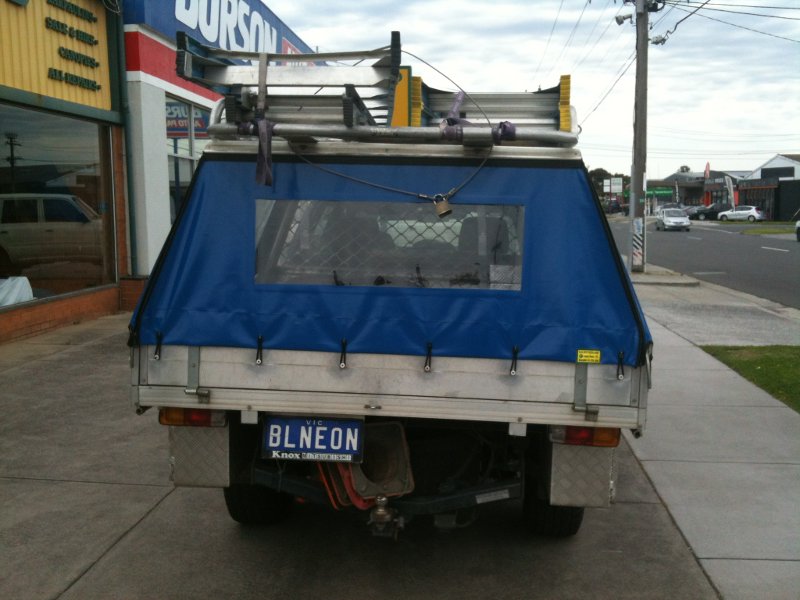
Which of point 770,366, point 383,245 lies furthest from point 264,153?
point 770,366

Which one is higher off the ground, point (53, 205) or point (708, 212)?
point (53, 205)

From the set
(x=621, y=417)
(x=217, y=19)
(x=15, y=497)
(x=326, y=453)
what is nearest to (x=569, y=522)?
(x=621, y=417)

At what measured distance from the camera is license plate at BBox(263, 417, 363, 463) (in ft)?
12.9

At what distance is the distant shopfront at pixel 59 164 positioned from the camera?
10.3 metres

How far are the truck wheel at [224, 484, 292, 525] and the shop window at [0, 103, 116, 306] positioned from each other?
663 cm

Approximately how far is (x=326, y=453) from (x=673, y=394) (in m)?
5.41

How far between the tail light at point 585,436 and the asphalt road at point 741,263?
13267 millimetres

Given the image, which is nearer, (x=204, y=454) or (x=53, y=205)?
(x=204, y=454)

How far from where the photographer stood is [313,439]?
395 cm

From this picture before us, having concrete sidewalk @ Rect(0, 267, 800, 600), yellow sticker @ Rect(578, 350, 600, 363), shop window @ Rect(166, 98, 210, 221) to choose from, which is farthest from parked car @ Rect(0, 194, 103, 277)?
yellow sticker @ Rect(578, 350, 600, 363)

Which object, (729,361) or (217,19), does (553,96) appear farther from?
(217,19)

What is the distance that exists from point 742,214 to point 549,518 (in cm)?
7317

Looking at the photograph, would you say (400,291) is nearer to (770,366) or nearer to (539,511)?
(539,511)

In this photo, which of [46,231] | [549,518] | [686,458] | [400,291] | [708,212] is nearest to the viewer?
[400,291]
